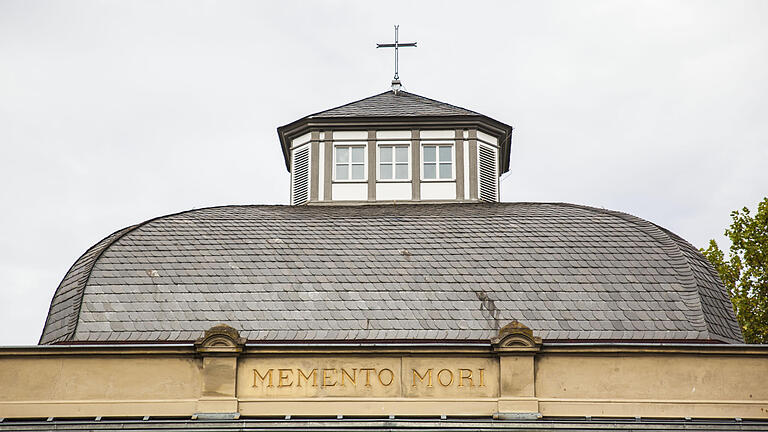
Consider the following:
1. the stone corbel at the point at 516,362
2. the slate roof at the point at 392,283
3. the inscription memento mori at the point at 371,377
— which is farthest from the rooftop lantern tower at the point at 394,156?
the stone corbel at the point at 516,362

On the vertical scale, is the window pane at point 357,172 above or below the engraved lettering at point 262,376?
above

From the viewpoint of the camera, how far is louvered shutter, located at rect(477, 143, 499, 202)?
3503 cm

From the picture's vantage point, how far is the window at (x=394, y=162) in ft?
114

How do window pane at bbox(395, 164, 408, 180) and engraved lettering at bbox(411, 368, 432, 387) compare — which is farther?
window pane at bbox(395, 164, 408, 180)

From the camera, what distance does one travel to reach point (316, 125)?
35156 mm

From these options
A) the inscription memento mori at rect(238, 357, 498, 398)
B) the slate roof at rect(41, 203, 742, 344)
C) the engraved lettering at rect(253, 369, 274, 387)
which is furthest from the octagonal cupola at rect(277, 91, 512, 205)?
the engraved lettering at rect(253, 369, 274, 387)

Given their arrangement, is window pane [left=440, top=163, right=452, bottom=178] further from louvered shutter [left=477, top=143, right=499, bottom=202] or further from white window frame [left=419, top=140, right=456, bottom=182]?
louvered shutter [left=477, top=143, right=499, bottom=202]

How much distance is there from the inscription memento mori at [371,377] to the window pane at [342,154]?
10.3m

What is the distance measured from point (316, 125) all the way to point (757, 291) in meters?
14.1

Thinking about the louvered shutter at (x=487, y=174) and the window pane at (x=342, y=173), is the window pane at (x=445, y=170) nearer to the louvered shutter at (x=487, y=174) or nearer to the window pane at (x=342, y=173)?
the louvered shutter at (x=487, y=174)

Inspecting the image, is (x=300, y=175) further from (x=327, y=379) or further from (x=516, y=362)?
(x=516, y=362)

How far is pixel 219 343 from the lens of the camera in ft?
Result: 83.3

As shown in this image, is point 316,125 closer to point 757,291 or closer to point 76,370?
point 76,370

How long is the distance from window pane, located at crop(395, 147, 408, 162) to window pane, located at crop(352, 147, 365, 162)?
89cm
